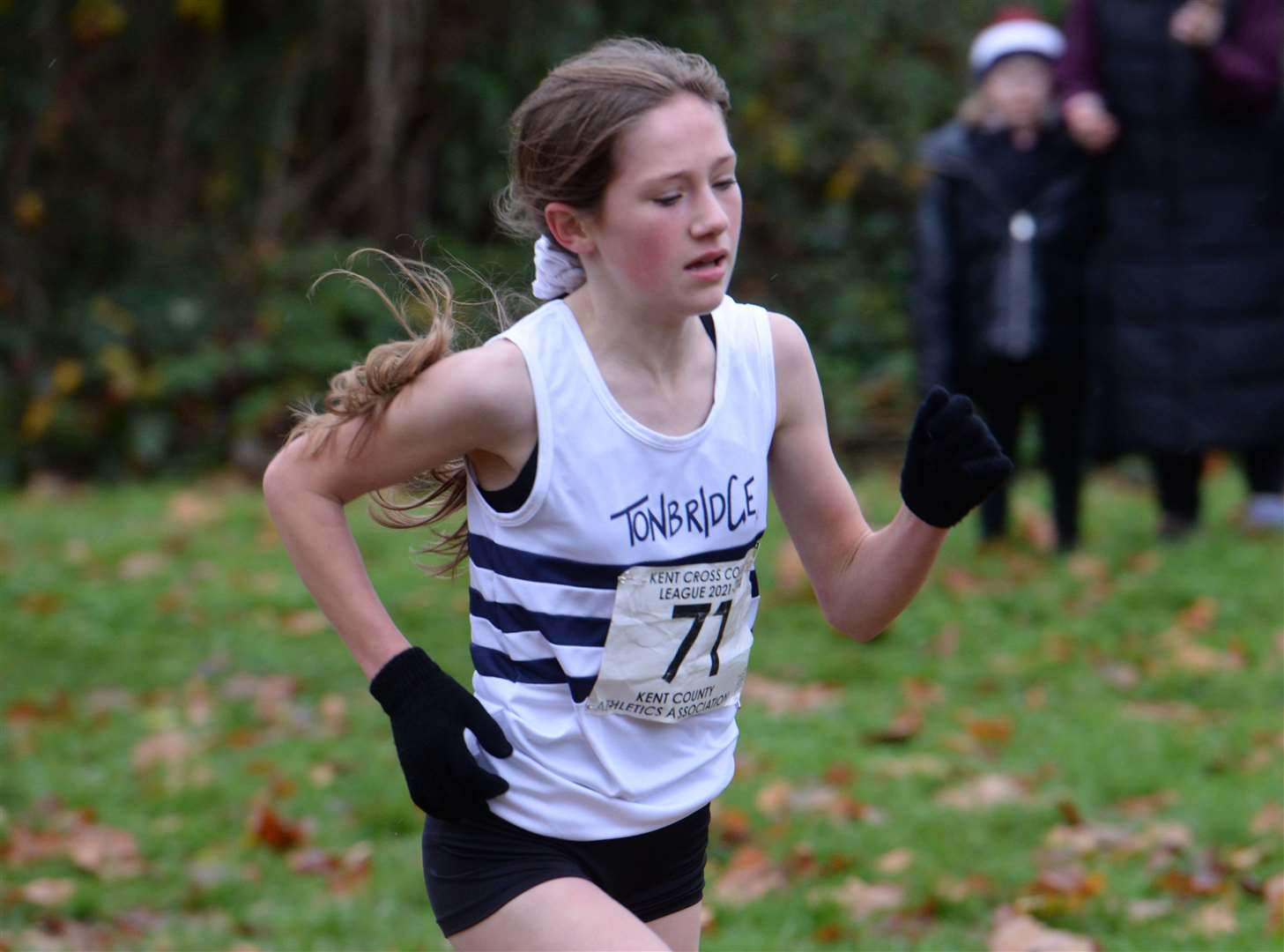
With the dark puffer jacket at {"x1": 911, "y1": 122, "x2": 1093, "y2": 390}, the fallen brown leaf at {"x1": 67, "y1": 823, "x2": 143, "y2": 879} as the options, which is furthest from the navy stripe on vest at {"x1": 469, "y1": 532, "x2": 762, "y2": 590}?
the dark puffer jacket at {"x1": 911, "y1": 122, "x2": 1093, "y2": 390}

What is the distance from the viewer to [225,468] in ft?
33.1

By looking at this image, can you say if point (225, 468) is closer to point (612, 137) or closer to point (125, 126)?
point (125, 126)

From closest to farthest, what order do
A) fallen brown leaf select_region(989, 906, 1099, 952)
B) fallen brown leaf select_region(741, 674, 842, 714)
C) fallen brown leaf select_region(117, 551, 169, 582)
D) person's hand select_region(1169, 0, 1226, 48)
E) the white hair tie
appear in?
the white hair tie, fallen brown leaf select_region(989, 906, 1099, 952), fallen brown leaf select_region(741, 674, 842, 714), person's hand select_region(1169, 0, 1226, 48), fallen brown leaf select_region(117, 551, 169, 582)

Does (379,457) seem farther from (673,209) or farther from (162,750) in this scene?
(162,750)

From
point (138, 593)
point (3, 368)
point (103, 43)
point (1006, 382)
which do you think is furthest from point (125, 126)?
point (1006, 382)

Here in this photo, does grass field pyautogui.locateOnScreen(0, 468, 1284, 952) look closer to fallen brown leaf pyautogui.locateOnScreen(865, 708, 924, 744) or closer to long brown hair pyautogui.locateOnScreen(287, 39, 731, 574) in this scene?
fallen brown leaf pyautogui.locateOnScreen(865, 708, 924, 744)

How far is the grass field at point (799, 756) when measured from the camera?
421cm

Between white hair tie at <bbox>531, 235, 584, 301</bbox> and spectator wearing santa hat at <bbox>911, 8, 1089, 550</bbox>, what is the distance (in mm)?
4655

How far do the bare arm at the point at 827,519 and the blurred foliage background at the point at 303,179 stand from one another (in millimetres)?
7519

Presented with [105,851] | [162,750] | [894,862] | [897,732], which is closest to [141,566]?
[162,750]

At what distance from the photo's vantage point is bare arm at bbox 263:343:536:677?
2.41m

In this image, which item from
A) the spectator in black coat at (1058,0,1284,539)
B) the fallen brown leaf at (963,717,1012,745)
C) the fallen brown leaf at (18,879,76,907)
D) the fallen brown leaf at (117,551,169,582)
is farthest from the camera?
the fallen brown leaf at (117,551,169,582)

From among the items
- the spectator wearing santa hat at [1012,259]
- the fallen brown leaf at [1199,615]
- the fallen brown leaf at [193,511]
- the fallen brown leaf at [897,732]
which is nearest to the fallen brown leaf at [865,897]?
the fallen brown leaf at [897,732]

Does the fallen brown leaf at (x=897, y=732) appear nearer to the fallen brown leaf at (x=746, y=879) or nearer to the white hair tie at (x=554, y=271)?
the fallen brown leaf at (x=746, y=879)
